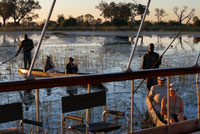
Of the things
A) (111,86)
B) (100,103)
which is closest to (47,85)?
(100,103)

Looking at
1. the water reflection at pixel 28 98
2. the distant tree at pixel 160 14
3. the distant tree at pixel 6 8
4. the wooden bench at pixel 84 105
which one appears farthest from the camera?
the distant tree at pixel 6 8

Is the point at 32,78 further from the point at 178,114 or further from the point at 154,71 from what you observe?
the point at 178,114

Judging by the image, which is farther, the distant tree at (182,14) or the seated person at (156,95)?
the seated person at (156,95)

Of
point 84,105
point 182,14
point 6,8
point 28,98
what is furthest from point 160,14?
point 84,105

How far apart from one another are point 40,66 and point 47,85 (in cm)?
1332

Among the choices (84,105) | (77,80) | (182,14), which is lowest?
(84,105)

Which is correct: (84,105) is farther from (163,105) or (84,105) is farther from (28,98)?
(28,98)

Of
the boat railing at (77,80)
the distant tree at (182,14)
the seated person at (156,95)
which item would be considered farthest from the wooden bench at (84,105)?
the seated person at (156,95)

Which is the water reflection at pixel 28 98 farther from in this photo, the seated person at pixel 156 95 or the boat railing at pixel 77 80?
the seated person at pixel 156 95

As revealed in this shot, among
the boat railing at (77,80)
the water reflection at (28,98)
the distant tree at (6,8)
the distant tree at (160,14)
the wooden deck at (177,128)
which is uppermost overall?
the distant tree at (6,8)

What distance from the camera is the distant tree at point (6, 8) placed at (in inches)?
276

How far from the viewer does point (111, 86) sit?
11016mm

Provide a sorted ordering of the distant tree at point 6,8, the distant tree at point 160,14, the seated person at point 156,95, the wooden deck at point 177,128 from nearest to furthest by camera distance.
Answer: the wooden deck at point 177,128, the seated person at point 156,95, the distant tree at point 160,14, the distant tree at point 6,8

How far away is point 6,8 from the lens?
7.25m
